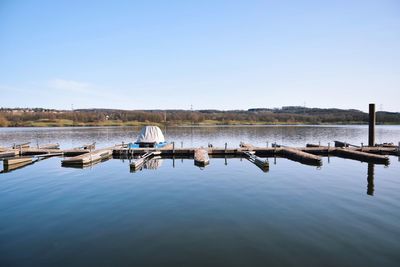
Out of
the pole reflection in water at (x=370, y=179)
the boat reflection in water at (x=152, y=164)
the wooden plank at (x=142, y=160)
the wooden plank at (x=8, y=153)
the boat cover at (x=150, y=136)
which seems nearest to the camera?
the pole reflection in water at (x=370, y=179)

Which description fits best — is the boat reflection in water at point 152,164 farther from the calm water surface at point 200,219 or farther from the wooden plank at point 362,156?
the wooden plank at point 362,156

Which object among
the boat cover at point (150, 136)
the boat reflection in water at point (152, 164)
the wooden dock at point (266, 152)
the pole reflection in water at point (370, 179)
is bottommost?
the pole reflection in water at point (370, 179)

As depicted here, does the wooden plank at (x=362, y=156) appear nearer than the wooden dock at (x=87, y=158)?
No

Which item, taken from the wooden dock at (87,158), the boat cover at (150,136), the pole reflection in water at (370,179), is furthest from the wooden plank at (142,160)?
the pole reflection in water at (370,179)

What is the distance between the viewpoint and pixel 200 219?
11.9m

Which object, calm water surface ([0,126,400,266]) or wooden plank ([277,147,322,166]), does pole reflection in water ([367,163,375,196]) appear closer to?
calm water surface ([0,126,400,266])

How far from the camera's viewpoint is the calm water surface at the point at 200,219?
28.5ft

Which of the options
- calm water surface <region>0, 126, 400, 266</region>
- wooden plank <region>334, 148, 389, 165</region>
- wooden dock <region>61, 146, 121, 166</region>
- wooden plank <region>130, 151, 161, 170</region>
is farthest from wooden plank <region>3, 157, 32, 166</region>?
wooden plank <region>334, 148, 389, 165</region>

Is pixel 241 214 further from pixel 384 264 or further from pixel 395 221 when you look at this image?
pixel 395 221

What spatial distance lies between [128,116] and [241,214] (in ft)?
513

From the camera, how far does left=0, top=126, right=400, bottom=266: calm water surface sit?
867cm

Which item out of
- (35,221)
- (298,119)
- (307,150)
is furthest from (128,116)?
(35,221)

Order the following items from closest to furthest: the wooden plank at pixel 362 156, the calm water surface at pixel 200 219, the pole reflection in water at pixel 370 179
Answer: the calm water surface at pixel 200 219 → the pole reflection in water at pixel 370 179 → the wooden plank at pixel 362 156

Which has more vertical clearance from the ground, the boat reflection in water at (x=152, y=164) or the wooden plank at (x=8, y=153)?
the wooden plank at (x=8, y=153)
